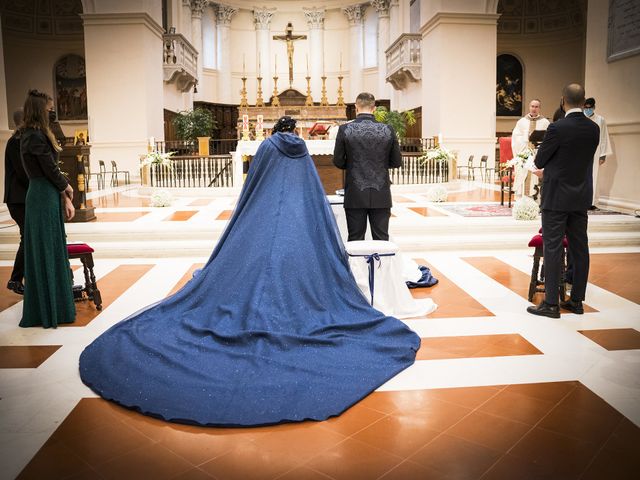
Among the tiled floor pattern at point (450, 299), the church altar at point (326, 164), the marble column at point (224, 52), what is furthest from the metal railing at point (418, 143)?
the tiled floor pattern at point (450, 299)

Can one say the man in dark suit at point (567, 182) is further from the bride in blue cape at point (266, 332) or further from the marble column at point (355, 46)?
the marble column at point (355, 46)

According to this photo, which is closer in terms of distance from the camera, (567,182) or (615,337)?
(615,337)

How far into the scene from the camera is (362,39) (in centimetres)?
2841

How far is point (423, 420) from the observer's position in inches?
132

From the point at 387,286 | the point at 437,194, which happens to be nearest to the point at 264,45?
the point at 437,194

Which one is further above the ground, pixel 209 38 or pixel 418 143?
pixel 209 38

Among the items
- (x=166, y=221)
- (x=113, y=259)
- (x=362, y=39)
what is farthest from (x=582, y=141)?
(x=362, y=39)

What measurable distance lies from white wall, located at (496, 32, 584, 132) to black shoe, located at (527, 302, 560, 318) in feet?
64.7

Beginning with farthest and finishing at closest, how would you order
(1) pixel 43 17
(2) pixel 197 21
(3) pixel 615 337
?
(2) pixel 197 21 → (1) pixel 43 17 → (3) pixel 615 337

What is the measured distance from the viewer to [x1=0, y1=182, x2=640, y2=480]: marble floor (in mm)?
2891

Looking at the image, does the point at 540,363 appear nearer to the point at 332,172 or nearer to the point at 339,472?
the point at 339,472

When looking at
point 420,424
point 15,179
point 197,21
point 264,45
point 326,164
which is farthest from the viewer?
point 264,45

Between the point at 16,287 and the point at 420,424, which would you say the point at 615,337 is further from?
the point at 16,287

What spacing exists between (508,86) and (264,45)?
1128cm
